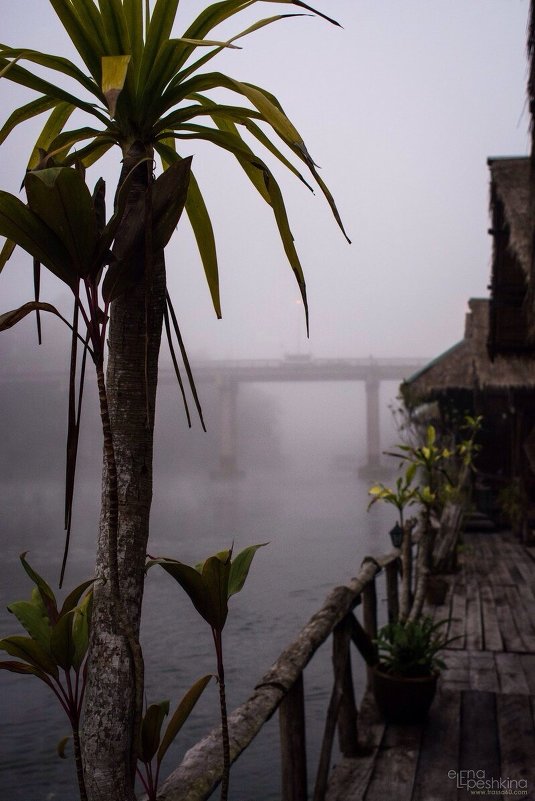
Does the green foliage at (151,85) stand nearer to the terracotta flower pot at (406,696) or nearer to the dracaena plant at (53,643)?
the dracaena plant at (53,643)

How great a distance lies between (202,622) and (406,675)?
12.9 metres

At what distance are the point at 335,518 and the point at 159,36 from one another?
132ft

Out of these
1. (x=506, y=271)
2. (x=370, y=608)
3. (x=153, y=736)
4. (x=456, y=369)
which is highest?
(x=506, y=271)

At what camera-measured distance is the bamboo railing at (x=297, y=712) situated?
1.77 meters

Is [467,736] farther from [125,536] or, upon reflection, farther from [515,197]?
[515,197]

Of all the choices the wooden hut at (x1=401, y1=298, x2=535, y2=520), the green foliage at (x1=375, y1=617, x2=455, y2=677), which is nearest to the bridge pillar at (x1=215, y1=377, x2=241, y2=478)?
the wooden hut at (x1=401, y1=298, x2=535, y2=520)

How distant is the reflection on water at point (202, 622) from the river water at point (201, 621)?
0.02m

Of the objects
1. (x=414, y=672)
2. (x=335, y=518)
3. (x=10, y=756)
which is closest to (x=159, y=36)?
(x=414, y=672)

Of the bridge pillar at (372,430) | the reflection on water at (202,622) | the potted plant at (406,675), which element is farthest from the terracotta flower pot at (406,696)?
the bridge pillar at (372,430)

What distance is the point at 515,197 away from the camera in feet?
20.1

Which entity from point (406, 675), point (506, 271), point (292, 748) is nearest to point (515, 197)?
point (506, 271)

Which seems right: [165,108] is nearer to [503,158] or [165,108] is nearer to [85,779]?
[85,779]

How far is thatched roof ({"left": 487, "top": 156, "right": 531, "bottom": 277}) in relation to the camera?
208 inches

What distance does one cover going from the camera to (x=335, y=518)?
40562 mm
